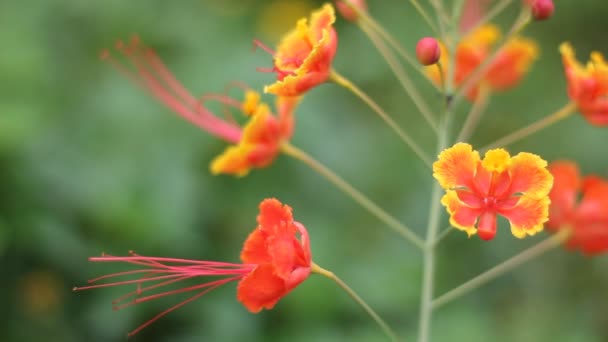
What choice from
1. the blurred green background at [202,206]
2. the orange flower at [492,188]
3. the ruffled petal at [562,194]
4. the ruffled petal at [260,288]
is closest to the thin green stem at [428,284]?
the orange flower at [492,188]

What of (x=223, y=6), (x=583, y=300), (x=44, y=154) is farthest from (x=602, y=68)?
(x=223, y=6)

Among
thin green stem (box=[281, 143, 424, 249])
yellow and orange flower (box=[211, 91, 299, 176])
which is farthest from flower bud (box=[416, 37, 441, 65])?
yellow and orange flower (box=[211, 91, 299, 176])

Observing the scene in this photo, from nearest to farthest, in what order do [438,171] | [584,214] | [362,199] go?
[438,171] → [362,199] → [584,214]

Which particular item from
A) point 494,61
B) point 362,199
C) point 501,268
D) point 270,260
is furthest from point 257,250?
point 494,61

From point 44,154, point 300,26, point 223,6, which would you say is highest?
point 223,6

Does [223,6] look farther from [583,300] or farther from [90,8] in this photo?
[583,300]

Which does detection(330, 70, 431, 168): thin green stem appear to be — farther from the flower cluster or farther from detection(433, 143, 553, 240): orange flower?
detection(433, 143, 553, 240): orange flower

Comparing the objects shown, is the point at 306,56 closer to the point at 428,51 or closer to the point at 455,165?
the point at 428,51

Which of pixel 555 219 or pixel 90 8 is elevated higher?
pixel 90 8
